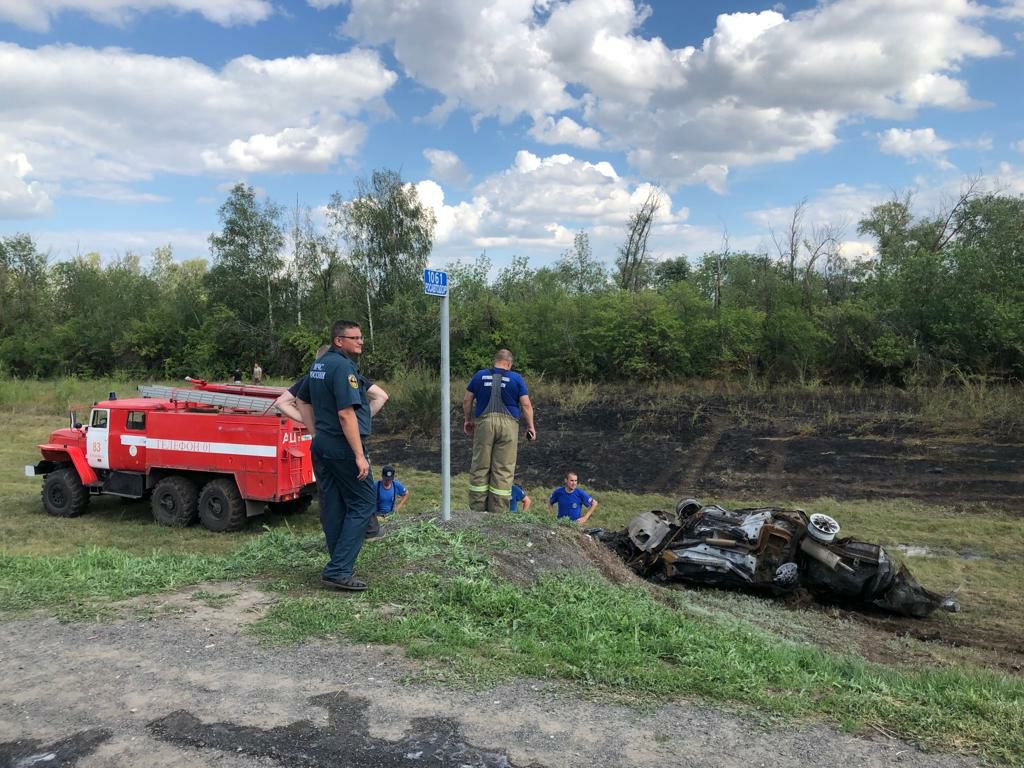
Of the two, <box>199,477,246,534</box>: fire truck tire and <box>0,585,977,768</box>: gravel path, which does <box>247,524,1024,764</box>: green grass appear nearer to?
<box>0,585,977,768</box>: gravel path

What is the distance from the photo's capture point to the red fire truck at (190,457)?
10.2 meters

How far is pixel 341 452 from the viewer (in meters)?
5.04

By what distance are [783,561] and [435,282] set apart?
4.42 m

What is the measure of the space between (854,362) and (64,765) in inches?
1003

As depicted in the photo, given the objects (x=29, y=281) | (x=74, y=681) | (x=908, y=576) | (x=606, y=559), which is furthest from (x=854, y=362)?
(x=29, y=281)

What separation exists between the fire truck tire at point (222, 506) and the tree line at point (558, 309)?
19.6 metres

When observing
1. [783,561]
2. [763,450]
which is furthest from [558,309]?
[783,561]

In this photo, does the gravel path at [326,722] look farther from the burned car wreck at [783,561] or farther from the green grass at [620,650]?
the burned car wreck at [783,561]

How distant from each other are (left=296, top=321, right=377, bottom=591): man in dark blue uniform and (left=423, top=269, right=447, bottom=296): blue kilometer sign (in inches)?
45.8

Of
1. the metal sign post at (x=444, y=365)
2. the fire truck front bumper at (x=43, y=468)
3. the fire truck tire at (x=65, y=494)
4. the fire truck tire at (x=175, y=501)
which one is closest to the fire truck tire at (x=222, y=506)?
the fire truck tire at (x=175, y=501)

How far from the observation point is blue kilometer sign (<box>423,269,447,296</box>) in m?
6.29

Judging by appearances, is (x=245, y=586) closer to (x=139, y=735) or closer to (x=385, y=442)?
(x=139, y=735)

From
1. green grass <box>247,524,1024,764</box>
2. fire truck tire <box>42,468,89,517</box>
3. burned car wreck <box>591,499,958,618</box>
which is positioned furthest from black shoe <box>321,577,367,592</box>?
fire truck tire <box>42,468,89,517</box>

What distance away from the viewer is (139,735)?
3223 millimetres
